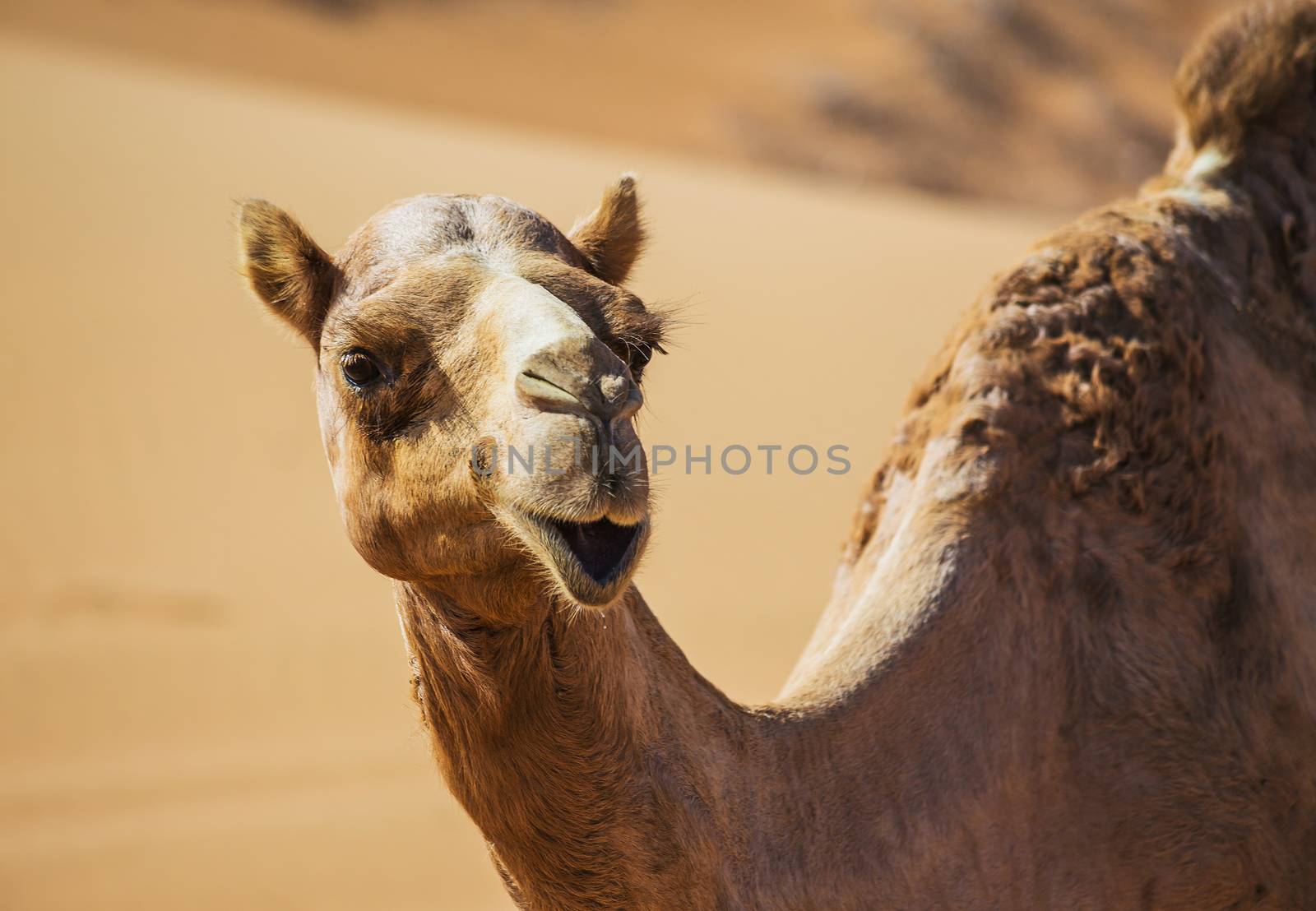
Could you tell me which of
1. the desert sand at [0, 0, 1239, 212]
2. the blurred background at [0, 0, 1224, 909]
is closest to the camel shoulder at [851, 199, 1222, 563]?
the blurred background at [0, 0, 1224, 909]

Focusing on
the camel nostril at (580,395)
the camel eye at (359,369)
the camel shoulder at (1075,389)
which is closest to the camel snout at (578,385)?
the camel nostril at (580,395)

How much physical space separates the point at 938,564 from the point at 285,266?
1508 millimetres

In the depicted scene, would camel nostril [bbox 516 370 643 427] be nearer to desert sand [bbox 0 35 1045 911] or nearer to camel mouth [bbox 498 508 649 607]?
camel mouth [bbox 498 508 649 607]

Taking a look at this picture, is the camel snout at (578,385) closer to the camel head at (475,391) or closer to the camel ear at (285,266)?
the camel head at (475,391)

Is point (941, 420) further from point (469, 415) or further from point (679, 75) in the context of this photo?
point (679, 75)

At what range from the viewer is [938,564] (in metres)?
3.10

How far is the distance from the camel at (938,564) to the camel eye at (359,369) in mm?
11

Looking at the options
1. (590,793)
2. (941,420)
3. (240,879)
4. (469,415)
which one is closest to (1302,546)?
(941,420)

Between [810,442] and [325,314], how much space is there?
11156 mm

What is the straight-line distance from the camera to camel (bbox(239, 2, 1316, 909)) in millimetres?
2361

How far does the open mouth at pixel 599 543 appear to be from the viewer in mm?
2131

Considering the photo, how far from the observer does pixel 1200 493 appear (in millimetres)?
3254

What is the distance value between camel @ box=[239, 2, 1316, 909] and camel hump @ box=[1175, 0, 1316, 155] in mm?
11

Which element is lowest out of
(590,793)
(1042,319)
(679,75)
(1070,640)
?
(590,793)
